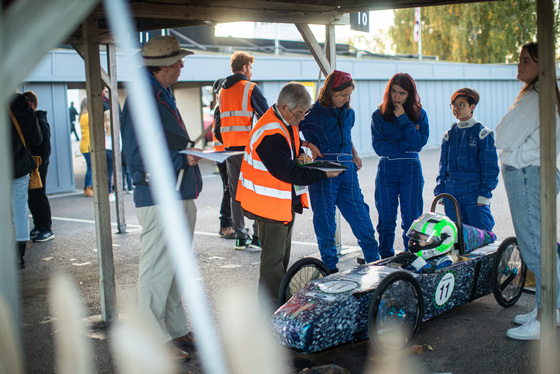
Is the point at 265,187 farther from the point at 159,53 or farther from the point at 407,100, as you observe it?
the point at 407,100

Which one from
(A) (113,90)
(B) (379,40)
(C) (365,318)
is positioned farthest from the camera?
(B) (379,40)

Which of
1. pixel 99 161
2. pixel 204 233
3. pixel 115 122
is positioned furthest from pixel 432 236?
pixel 115 122

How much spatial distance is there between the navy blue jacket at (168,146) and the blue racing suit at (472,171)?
272 centimetres

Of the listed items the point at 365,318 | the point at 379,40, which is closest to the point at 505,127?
the point at 365,318

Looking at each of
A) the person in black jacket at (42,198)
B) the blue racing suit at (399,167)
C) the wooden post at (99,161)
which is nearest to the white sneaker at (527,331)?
the blue racing suit at (399,167)

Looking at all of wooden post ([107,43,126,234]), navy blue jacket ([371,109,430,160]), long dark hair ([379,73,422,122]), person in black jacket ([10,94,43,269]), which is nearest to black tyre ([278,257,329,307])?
navy blue jacket ([371,109,430,160])

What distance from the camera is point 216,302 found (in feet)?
18.5

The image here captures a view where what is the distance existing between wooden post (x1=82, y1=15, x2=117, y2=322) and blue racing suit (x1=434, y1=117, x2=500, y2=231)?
304 centimetres

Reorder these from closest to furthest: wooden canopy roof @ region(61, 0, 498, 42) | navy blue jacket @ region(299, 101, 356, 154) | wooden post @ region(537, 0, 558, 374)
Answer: wooden post @ region(537, 0, 558, 374) → wooden canopy roof @ region(61, 0, 498, 42) → navy blue jacket @ region(299, 101, 356, 154)

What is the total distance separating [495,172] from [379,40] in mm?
29580

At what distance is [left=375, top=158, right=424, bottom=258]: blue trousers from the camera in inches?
245

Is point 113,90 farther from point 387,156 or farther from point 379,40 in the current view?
point 379,40

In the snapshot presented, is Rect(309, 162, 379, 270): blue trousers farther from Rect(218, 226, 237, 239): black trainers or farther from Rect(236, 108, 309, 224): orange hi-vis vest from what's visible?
Rect(218, 226, 237, 239): black trainers

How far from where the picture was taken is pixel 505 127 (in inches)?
176
